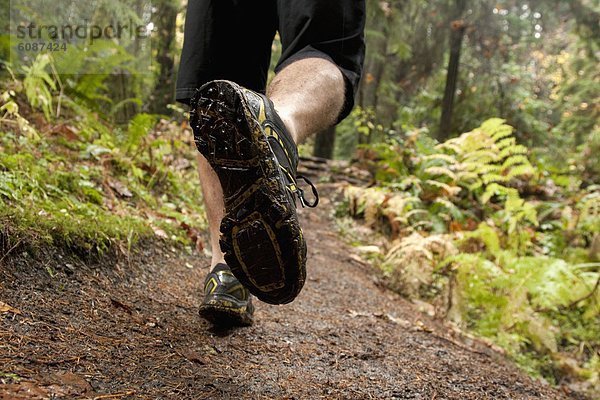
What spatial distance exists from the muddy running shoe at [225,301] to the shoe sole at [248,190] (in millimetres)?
410

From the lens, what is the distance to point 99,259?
1.94 metres

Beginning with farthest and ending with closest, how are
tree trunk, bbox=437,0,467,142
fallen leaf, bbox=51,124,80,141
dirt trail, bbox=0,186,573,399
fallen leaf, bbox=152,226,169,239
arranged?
1. tree trunk, bbox=437,0,467,142
2. fallen leaf, bbox=51,124,80,141
3. fallen leaf, bbox=152,226,169,239
4. dirt trail, bbox=0,186,573,399

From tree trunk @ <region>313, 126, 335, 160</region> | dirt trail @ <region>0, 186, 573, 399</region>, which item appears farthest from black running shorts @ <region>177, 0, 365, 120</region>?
tree trunk @ <region>313, 126, 335, 160</region>

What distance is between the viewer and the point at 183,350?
147 centimetres

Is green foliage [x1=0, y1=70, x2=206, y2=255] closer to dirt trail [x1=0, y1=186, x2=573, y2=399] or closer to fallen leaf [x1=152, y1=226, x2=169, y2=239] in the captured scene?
fallen leaf [x1=152, y1=226, x2=169, y2=239]

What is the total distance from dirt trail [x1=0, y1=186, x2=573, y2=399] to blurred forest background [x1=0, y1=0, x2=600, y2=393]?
0.21m

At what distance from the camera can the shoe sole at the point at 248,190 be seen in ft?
3.99

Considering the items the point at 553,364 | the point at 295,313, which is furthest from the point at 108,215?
the point at 553,364

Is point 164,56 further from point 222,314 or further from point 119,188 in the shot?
point 222,314

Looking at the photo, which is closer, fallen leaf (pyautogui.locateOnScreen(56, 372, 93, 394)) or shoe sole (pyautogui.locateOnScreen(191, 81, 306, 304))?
fallen leaf (pyautogui.locateOnScreen(56, 372, 93, 394))

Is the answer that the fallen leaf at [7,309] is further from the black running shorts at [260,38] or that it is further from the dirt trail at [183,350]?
the black running shorts at [260,38]

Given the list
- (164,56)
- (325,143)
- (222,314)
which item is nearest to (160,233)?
(222,314)

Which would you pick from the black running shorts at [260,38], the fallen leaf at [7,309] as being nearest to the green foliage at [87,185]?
the fallen leaf at [7,309]

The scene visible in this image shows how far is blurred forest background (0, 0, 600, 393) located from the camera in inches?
101
